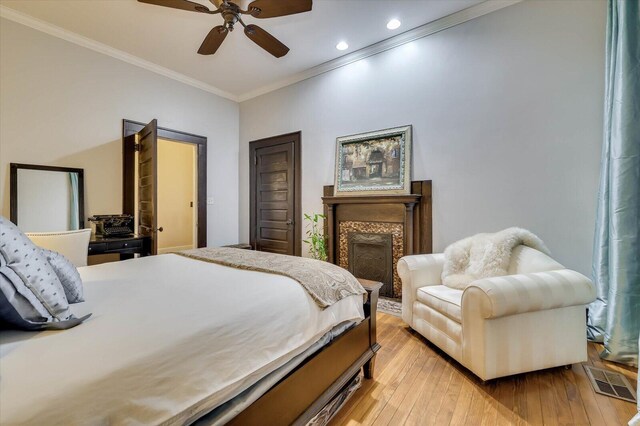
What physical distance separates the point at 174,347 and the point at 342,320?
0.87 meters

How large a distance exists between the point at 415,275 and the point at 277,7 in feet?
7.63

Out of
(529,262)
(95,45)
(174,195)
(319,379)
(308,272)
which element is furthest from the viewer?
(174,195)

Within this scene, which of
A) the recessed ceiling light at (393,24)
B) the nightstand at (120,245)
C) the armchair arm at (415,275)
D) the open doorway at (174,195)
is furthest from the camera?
the open doorway at (174,195)

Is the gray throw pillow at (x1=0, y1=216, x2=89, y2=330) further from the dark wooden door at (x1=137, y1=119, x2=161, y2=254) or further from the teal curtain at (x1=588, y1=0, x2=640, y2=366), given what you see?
the teal curtain at (x1=588, y1=0, x2=640, y2=366)

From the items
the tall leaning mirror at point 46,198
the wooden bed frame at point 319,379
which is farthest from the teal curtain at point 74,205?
the wooden bed frame at point 319,379

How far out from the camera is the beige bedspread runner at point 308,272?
1.36 m

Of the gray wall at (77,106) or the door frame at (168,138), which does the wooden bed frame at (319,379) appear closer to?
the door frame at (168,138)

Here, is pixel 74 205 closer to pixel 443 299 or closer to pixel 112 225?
pixel 112 225

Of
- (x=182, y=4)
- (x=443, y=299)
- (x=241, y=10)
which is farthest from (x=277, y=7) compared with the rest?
(x=443, y=299)

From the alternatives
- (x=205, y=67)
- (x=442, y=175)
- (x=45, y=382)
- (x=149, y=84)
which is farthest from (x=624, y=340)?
(x=149, y=84)

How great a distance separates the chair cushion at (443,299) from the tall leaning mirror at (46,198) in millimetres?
3618

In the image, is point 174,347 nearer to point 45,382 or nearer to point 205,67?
point 45,382

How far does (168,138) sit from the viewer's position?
3746mm

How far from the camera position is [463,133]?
2.75 meters
